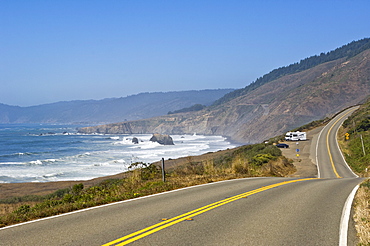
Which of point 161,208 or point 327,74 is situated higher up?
point 327,74

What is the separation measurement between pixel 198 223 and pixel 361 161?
44.1 m

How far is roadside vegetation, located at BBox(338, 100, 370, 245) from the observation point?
7533 millimetres

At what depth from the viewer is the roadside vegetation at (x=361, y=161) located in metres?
7.53

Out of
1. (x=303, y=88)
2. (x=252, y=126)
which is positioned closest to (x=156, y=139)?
(x=252, y=126)

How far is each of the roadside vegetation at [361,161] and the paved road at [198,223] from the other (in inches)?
13.4

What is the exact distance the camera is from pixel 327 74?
188 m

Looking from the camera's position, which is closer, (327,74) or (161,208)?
(161,208)

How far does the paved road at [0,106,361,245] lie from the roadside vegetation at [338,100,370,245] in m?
0.34

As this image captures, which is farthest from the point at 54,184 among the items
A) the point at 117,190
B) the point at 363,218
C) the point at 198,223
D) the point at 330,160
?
the point at 363,218

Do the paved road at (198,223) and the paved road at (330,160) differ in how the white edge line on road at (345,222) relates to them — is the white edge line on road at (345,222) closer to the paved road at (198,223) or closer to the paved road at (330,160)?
the paved road at (198,223)

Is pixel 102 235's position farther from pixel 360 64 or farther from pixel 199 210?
pixel 360 64

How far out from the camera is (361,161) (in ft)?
152

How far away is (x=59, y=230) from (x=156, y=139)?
Answer: 127740 mm

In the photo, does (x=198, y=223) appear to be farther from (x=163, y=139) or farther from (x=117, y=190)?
(x=163, y=139)
